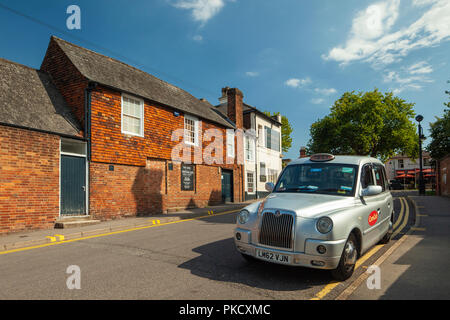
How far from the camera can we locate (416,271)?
4758 mm

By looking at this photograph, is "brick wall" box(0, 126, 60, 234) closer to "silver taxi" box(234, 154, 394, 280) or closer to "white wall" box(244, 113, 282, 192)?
"silver taxi" box(234, 154, 394, 280)

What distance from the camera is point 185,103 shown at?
59.1ft

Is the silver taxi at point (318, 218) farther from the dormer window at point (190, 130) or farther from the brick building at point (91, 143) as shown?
the dormer window at point (190, 130)

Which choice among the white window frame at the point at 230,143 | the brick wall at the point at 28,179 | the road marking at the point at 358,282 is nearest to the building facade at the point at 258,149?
the white window frame at the point at 230,143

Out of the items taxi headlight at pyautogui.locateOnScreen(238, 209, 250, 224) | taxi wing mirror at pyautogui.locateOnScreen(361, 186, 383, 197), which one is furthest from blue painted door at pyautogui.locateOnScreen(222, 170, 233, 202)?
taxi wing mirror at pyautogui.locateOnScreen(361, 186, 383, 197)

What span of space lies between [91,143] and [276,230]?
31.2 ft

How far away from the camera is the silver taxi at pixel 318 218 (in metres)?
4.14

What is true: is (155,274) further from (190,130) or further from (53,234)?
(190,130)

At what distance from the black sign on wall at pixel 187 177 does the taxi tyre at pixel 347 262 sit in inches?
490

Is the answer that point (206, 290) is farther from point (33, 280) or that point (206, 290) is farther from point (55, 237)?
point (55, 237)

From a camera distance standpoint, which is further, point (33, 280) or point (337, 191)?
point (337, 191)

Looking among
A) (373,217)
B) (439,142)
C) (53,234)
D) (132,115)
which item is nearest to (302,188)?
(373,217)
